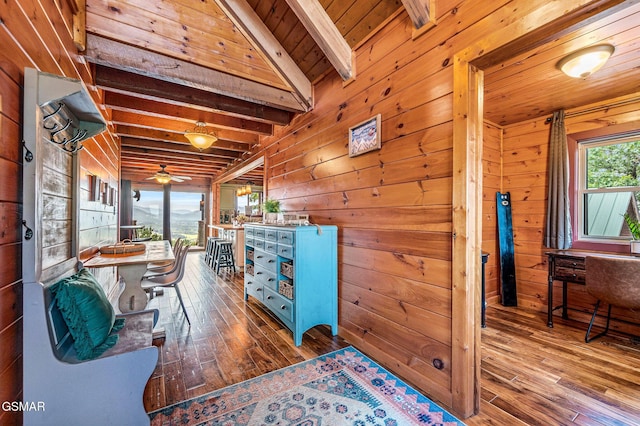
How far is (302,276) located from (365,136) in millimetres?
1386

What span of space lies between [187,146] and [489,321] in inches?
226

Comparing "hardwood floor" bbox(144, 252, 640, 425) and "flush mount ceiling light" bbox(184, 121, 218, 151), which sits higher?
"flush mount ceiling light" bbox(184, 121, 218, 151)

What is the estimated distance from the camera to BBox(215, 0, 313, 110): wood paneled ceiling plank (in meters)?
2.49

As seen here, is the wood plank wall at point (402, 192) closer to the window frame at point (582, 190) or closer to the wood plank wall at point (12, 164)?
the wood plank wall at point (12, 164)

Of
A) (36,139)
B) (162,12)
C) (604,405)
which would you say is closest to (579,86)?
(604,405)

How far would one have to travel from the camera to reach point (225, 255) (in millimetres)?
5457

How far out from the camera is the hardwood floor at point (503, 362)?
1644mm

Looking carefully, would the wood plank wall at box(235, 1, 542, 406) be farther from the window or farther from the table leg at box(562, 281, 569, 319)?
the window

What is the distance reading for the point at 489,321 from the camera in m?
3.06

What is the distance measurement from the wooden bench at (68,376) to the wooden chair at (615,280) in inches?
140

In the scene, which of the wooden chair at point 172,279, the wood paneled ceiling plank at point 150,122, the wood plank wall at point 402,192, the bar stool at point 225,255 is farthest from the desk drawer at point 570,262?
the bar stool at point 225,255

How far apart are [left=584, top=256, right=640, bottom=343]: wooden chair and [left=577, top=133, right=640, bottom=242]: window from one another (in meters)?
0.88

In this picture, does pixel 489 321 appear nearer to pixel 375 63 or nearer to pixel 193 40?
pixel 375 63
